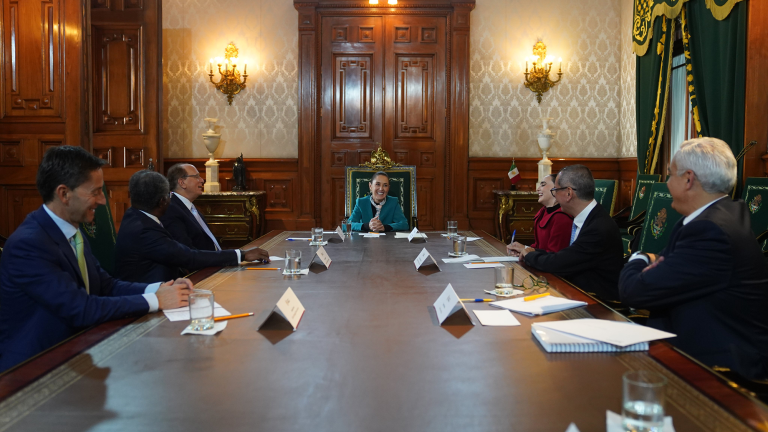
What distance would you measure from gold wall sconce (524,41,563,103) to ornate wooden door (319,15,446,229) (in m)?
1.01

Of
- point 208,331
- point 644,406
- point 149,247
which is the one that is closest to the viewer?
point 644,406

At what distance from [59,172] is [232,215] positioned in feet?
14.9

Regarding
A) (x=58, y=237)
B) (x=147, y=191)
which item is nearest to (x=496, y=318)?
(x=58, y=237)

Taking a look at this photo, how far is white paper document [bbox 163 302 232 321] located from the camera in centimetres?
188

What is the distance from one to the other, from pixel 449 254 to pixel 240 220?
383 centimetres

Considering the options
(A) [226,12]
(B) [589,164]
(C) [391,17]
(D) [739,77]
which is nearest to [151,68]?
(A) [226,12]

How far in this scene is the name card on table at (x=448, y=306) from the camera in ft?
5.98

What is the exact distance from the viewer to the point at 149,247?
9.46 feet

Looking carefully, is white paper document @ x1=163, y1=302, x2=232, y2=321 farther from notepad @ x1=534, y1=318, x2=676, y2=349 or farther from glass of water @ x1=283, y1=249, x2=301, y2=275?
notepad @ x1=534, y1=318, x2=676, y2=349

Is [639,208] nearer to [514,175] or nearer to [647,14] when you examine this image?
[514,175]

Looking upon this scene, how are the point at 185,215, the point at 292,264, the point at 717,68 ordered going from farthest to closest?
the point at 717,68
the point at 185,215
the point at 292,264

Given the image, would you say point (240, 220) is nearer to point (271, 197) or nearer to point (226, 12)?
point (271, 197)

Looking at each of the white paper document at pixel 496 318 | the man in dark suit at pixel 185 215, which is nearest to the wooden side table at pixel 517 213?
the man in dark suit at pixel 185 215

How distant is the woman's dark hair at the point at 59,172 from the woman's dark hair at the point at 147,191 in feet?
2.64
